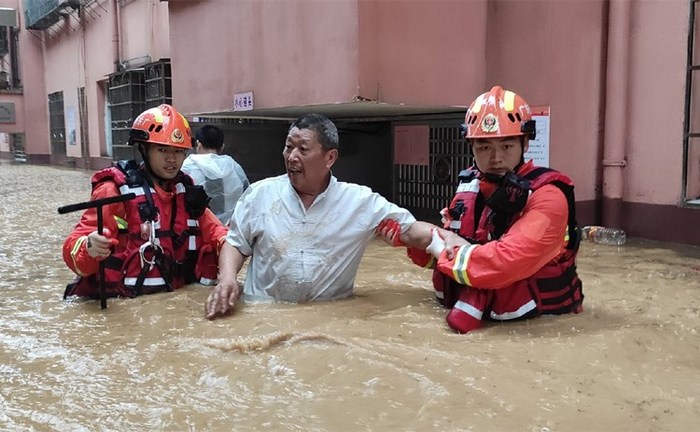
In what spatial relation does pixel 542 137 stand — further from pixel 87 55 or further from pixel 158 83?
pixel 87 55

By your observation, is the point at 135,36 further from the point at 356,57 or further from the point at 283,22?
the point at 356,57

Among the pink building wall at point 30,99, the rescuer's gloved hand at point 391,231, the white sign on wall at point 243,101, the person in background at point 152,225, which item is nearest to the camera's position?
the rescuer's gloved hand at point 391,231

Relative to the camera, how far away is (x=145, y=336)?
3.40 meters

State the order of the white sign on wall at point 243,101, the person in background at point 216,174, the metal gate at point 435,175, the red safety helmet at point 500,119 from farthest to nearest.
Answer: the metal gate at point 435,175
the white sign on wall at point 243,101
the person in background at point 216,174
the red safety helmet at point 500,119

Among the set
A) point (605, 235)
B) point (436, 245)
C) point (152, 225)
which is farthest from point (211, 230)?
point (605, 235)

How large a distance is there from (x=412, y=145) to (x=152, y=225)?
16.6 feet

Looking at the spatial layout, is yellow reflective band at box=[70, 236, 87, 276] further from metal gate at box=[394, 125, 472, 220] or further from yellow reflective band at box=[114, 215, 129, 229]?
metal gate at box=[394, 125, 472, 220]

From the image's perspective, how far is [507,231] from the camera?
3418 millimetres

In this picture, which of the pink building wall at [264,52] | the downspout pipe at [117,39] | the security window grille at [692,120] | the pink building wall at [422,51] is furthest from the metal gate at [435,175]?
the downspout pipe at [117,39]

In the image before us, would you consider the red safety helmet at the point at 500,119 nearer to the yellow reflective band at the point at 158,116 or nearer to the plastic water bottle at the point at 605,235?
the yellow reflective band at the point at 158,116

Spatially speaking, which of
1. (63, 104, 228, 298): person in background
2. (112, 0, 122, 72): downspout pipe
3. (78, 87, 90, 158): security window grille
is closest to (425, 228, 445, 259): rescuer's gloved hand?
(63, 104, 228, 298): person in background

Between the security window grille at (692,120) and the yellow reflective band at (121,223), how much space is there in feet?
16.7

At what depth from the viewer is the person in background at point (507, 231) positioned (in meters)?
3.24

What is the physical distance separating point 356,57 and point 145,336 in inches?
133
